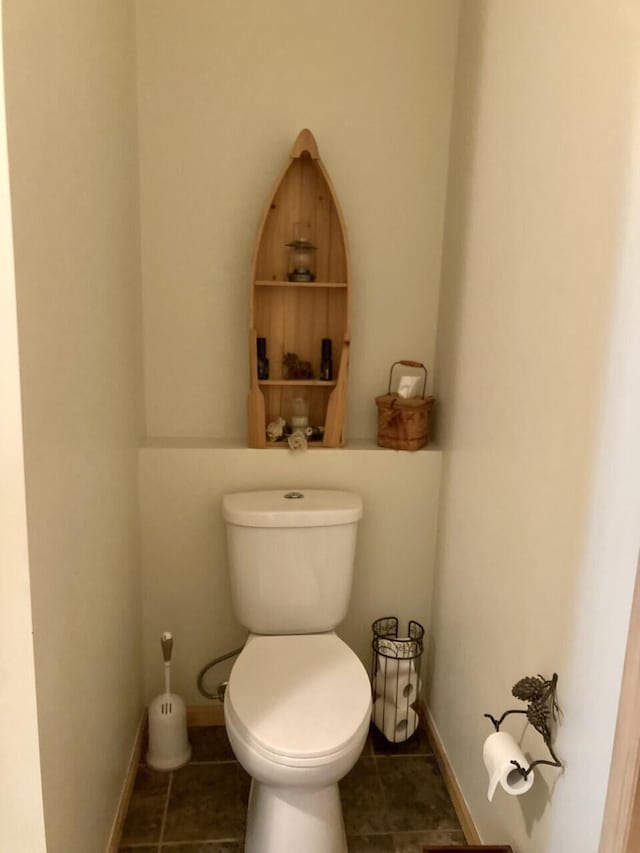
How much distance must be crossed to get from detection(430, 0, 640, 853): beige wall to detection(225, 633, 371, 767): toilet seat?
33 centimetres

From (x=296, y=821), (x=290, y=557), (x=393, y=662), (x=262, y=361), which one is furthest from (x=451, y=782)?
(x=262, y=361)

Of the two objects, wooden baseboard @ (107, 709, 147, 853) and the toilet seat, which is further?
wooden baseboard @ (107, 709, 147, 853)

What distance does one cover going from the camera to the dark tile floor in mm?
1645

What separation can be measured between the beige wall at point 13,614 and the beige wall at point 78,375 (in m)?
0.02

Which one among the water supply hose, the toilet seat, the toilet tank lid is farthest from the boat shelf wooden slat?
the water supply hose

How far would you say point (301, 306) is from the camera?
2025mm

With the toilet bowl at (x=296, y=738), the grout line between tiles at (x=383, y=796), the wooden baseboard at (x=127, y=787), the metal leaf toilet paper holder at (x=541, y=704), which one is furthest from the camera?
the grout line between tiles at (x=383, y=796)

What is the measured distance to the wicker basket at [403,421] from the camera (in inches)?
75.0

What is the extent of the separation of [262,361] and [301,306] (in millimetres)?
220

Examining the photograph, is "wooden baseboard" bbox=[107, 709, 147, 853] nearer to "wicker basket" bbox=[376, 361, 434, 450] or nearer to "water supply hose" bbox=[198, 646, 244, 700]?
"water supply hose" bbox=[198, 646, 244, 700]

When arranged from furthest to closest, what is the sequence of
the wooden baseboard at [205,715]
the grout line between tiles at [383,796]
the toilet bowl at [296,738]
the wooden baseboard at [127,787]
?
the wooden baseboard at [205,715] < the grout line between tiles at [383,796] < the wooden baseboard at [127,787] < the toilet bowl at [296,738]

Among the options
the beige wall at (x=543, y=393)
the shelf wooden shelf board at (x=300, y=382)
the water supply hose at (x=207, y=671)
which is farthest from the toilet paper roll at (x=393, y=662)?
the shelf wooden shelf board at (x=300, y=382)

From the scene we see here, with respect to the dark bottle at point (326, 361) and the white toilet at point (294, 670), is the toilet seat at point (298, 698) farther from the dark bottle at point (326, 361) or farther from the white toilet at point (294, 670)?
the dark bottle at point (326, 361)

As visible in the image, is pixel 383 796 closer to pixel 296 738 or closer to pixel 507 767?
pixel 296 738
